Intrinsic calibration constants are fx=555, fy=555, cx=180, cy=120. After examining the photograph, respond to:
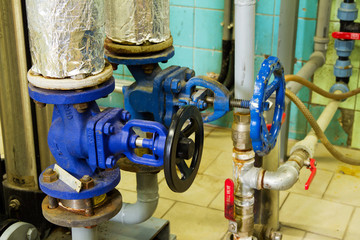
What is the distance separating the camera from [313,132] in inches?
77.9

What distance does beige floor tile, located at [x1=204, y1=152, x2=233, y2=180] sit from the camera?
2434 mm

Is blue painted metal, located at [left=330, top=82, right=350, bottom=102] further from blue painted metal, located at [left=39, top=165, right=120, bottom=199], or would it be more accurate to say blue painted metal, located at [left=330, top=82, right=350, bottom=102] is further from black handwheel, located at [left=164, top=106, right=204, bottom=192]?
blue painted metal, located at [left=39, top=165, right=120, bottom=199]

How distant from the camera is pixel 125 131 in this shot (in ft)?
3.99

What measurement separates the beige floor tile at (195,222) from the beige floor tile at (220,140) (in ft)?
1.75

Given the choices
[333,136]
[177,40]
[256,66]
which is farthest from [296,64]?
[177,40]

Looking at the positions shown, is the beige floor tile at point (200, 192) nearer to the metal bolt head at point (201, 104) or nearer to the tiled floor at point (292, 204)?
the tiled floor at point (292, 204)

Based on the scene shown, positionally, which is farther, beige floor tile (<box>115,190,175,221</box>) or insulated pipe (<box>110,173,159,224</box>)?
beige floor tile (<box>115,190,175,221</box>)

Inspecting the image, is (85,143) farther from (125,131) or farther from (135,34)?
(135,34)

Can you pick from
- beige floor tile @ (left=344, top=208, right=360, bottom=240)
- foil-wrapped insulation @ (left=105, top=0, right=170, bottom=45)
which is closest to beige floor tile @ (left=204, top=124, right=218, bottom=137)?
beige floor tile @ (left=344, top=208, right=360, bottom=240)

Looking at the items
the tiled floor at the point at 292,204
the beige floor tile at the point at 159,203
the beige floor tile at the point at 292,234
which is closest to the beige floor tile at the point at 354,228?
the tiled floor at the point at 292,204

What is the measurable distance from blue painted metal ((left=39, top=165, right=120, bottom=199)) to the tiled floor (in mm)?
774

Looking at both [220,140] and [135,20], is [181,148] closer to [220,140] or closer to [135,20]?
[135,20]

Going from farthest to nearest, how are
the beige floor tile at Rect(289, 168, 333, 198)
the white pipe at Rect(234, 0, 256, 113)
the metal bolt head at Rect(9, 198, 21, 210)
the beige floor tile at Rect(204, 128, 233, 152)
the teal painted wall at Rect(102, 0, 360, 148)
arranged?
the beige floor tile at Rect(204, 128, 233, 152), the teal painted wall at Rect(102, 0, 360, 148), the beige floor tile at Rect(289, 168, 333, 198), the metal bolt head at Rect(9, 198, 21, 210), the white pipe at Rect(234, 0, 256, 113)

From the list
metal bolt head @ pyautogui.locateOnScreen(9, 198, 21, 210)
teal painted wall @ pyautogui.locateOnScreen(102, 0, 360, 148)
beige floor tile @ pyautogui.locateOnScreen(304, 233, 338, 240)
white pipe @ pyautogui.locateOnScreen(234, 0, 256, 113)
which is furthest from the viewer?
teal painted wall @ pyautogui.locateOnScreen(102, 0, 360, 148)
